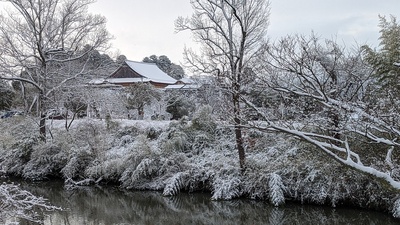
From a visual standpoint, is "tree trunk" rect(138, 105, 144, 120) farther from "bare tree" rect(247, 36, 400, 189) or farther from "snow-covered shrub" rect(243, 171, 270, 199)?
"bare tree" rect(247, 36, 400, 189)

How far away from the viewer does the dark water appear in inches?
319

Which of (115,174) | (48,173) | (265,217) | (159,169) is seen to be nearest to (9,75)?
(48,173)

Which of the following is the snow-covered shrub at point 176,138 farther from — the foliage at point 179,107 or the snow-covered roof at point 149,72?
the snow-covered roof at point 149,72

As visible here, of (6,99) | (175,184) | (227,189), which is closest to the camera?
(227,189)

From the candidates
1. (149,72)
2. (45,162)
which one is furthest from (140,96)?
(149,72)

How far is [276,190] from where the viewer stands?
9.07 m

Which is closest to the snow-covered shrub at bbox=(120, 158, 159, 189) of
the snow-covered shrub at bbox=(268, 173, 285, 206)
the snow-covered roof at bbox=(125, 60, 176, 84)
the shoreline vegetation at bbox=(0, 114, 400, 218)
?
the shoreline vegetation at bbox=(0, 114, 400, 218)

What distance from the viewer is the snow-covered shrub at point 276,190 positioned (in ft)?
29.5

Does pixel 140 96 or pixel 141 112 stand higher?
pixel 140 96

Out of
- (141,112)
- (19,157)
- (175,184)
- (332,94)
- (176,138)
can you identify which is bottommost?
(175,184)

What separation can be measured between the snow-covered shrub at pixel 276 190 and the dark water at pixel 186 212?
0.56 feet

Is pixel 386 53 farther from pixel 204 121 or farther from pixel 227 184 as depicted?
pixel 204 121

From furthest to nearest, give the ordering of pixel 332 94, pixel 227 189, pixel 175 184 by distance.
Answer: pixel 175 184, pixel 227 189, pixel 332 94

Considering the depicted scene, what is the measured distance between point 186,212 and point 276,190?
91.3 inches
